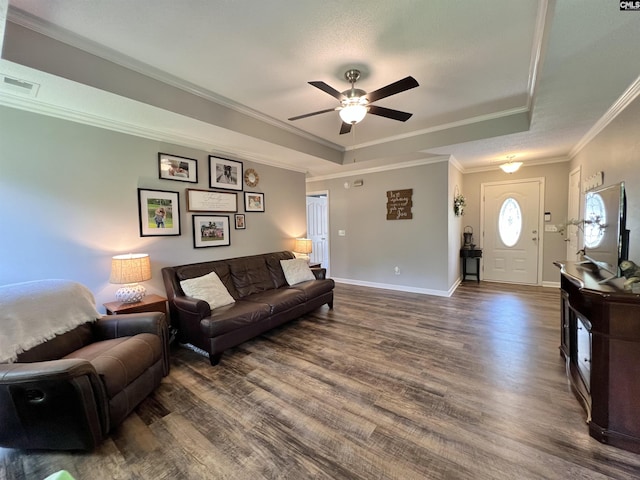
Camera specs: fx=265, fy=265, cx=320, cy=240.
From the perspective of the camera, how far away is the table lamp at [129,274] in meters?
2.49

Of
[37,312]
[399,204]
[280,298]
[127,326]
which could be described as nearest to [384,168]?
[399,204]

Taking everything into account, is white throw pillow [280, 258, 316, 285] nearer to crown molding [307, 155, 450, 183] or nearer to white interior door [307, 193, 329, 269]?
white interior door [307, 193, 329, 269]

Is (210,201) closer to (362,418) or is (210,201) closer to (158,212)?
(158,212)

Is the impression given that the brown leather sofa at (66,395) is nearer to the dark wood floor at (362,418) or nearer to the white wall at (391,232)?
the dark wood floor at (362,418)

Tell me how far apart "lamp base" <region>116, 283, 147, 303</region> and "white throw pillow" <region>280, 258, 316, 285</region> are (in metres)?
1.88

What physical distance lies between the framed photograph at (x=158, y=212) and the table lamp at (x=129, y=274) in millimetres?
471

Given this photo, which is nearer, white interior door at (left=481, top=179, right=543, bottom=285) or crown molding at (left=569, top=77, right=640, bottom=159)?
crown molding at (left=569, top=77, right=640, bottom=159)

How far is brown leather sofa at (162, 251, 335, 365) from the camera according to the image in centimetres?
259

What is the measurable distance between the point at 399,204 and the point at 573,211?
2862mm

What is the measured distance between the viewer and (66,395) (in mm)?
1474

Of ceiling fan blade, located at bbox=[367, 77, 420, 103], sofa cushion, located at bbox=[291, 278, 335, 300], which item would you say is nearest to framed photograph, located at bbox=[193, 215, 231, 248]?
sofa cushion, located at bbox=[291, 278, 335, 300]

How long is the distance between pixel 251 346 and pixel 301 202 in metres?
2.84

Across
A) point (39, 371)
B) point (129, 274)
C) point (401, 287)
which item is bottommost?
point (401, 287)

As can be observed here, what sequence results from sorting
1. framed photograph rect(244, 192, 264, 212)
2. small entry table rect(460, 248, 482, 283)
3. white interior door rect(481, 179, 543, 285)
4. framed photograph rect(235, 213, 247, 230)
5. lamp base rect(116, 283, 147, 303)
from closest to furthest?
lamp base rect(116, 283, 147, 303), framed photograph rect(235, 213, 247, 230), framed photograph rect(244, 192, 264, 212), white interior door rect(481, 179, 543, 285), small entry table rect(460, 248, 482, 283)
